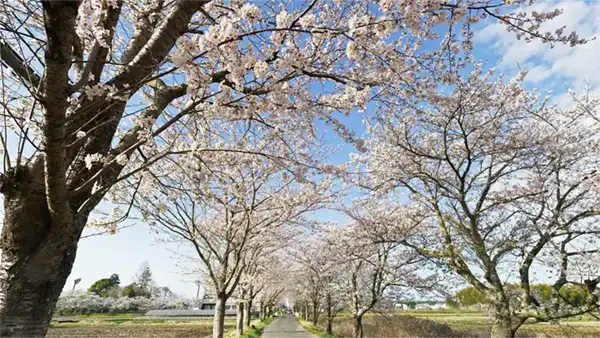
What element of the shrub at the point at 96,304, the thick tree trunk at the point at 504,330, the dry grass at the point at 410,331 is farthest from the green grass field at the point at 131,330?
the shrub at the point at 96,304

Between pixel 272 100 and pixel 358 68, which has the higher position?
pixel 358 68

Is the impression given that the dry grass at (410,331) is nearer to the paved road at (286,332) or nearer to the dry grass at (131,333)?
the paved road at (286,332)

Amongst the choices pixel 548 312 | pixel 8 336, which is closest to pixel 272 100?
pixel 8 336

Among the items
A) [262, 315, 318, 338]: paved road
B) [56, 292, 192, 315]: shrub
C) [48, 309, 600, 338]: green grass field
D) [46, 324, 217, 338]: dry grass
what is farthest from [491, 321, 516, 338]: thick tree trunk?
[56, 292, 192, 315]: shrub

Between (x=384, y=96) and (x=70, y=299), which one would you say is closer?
(x=384, y=96)

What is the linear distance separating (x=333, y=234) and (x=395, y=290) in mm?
5435

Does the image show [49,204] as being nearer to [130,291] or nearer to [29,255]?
[29,255]

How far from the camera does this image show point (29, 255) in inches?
Answer: 93.4

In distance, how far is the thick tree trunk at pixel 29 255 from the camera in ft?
7.42

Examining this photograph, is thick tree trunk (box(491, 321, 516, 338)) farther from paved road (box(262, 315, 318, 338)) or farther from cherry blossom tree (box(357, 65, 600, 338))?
paved road (box(262, 315, 318, 338))

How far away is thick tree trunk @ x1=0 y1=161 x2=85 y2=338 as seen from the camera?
226 cm

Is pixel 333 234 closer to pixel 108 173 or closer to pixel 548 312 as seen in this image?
pixel 548 312

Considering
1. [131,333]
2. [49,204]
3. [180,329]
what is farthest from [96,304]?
[49,204]

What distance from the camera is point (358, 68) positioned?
3.93 m
